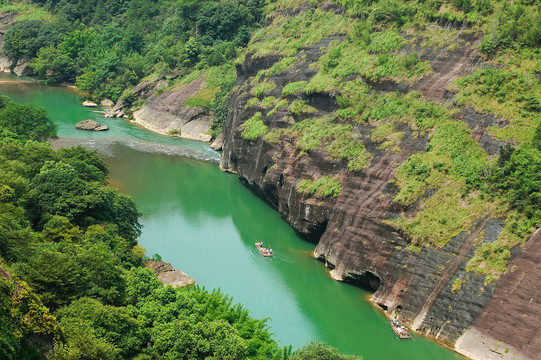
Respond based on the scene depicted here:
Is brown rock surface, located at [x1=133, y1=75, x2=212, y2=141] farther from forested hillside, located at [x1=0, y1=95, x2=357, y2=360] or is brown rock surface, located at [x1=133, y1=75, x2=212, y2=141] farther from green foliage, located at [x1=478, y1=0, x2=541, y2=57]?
green foliage, located at [x1=478, y1=0, x2=541, y2=57]

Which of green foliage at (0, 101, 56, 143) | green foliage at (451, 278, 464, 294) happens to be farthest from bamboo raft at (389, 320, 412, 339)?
green foliage at (0, 101, 56, 143)

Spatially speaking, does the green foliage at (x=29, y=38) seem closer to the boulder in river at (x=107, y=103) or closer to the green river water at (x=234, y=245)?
the boulder in river at (x=107, y=103)

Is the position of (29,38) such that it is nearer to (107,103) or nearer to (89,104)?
(89,104)

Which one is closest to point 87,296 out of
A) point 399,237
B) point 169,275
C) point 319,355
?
point 319,355

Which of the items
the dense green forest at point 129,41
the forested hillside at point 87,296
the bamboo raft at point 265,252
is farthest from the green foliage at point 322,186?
the dense green forest at point 129,41

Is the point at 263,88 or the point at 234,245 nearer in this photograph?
the point at 234,245

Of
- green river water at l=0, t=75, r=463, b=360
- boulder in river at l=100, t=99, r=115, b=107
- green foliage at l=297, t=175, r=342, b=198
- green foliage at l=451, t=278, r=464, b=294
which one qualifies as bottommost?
boulder in river at l=100, t=99, r=115, b=107
